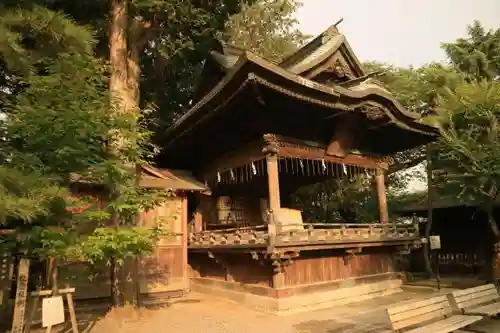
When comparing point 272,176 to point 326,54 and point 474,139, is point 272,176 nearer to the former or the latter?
point 326,54

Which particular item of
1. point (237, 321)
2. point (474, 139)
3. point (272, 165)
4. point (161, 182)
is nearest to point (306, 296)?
point (237, 321)

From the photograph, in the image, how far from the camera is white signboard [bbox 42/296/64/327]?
6.55 meters

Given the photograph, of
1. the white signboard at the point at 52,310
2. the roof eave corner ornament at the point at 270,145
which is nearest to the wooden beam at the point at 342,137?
the roof eave corner ornament at the point at 270,145

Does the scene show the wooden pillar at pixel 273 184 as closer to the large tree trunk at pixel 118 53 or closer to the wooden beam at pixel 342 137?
the wooden beam at pixel 342 137

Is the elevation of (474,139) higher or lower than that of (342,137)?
lower

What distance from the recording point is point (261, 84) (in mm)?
9922

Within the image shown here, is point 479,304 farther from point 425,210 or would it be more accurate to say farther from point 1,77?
point 1,77

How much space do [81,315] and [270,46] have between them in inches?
791

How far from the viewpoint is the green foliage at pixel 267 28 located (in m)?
25.2

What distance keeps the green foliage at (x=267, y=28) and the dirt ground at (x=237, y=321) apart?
57.7 feet

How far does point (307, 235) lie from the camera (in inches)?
429

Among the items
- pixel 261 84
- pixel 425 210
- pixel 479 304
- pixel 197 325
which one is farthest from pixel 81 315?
pixel 425 210

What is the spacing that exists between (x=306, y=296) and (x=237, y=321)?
92.2 inches

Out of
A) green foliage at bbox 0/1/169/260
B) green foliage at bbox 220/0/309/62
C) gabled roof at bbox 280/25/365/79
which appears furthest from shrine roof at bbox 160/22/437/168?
green foliage at bbox 220/0/309/62
